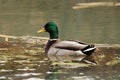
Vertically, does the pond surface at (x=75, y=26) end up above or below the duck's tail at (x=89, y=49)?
below

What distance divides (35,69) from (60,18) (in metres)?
12.4

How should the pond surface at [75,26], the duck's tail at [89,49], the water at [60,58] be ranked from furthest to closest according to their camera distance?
the pond surface at [75,26] < the duck's tail at [89,49] < the water at [60,58]

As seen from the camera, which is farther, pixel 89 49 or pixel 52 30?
pixel 52 30

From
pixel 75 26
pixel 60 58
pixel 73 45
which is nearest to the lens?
pixel 60 58

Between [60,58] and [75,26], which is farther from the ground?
[60,58]

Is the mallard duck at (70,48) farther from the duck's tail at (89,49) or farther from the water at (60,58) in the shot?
the water at (60,58)

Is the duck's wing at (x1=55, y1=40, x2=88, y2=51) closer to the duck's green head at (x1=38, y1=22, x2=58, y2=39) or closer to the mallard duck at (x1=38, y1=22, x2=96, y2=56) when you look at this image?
the mallard duck at (x1=38, y1=22, x2=96, y2=56)

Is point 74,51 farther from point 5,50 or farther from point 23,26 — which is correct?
point 23,26

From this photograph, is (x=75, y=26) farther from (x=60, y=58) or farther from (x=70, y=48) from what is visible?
(x=60, y=58)

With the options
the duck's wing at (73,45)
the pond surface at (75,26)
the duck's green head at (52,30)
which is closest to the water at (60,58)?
the pond surface at (75,26)

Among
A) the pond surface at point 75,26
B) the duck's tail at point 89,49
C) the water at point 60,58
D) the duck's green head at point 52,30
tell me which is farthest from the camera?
the pond surface at point 75,26

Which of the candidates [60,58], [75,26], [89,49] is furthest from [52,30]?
[75,26]

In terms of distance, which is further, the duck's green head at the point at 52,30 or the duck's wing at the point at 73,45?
the duck's green head at the point at 52,30

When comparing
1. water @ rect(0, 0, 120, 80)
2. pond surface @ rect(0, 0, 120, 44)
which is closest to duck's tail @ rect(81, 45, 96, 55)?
water @ rect(0, 0, 120, 80)
